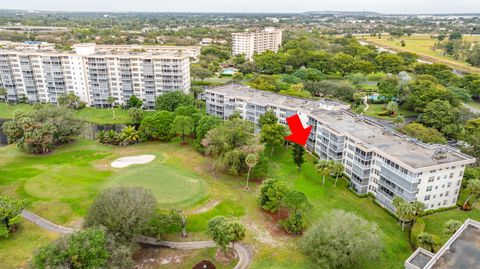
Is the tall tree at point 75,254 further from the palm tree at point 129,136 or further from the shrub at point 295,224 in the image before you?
the palm tree at point 129,136

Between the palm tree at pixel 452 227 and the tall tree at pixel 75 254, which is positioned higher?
the tall tree at pixel 75 254

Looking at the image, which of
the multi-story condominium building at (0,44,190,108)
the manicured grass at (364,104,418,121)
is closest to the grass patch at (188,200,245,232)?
the multi-story condominium building at (0,44,190,108)

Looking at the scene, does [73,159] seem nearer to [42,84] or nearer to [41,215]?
[41,215]

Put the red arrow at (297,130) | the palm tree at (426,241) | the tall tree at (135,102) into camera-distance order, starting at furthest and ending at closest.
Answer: the tall tree at (135,102) < the red arrow at (297,130) < the palm tree at (426,241)

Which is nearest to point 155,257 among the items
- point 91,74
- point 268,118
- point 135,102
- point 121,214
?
point 121,214

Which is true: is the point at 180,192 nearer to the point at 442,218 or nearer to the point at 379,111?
the point at 442,218

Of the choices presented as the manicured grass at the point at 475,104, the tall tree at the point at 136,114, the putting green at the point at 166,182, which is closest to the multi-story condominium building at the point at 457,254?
the putting green at the point at 166,182
